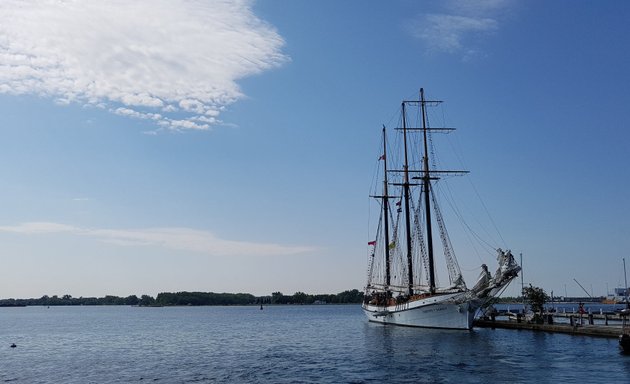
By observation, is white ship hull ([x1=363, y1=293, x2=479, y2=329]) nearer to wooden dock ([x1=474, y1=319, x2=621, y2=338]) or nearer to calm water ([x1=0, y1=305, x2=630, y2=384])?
calm water ([x1=0, y1=305, x2=630, y2=384])

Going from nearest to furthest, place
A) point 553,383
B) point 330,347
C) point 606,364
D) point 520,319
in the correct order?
point 553,383 < point 606,364 < point 330,347 < point 520,319

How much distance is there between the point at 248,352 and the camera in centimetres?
6162

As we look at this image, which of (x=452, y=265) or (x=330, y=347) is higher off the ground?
(x=452, y=265)

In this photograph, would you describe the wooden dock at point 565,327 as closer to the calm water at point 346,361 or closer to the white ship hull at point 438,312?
the calm water at point 346,361

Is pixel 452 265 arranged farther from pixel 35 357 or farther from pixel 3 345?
pixel 3 345

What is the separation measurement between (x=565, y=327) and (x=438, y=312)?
1595cm

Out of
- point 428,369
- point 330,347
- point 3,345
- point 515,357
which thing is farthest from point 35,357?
point 515,357

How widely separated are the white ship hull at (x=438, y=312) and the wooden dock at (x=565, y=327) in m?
7.39

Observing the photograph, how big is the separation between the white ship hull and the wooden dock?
7391mm

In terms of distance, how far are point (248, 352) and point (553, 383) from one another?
1338 inches

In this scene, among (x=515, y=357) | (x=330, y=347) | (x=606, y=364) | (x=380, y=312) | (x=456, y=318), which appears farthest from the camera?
(x=380, y=312)

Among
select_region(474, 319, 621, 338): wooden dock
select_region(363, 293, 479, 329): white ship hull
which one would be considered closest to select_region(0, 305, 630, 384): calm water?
select_region(474, 319, 621, 338): wooden dock

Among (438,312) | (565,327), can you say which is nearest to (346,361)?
(438,312)

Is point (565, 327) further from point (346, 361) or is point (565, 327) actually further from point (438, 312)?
point (346, 361)
